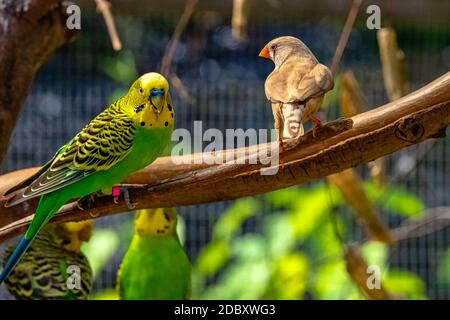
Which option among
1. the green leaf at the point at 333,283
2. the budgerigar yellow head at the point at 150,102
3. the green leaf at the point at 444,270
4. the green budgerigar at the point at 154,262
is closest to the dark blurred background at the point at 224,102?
the green leaf at the point at 444,270

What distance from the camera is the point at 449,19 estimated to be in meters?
1.83

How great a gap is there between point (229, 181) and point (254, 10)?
81 cm

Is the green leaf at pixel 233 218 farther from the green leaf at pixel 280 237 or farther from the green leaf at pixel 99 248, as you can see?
the green leaf at pixel 99 248

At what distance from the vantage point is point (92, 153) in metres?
0.80

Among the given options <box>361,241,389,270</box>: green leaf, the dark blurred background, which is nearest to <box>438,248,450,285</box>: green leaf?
the dark blurred background

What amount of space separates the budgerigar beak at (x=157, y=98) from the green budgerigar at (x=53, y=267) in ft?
1.60

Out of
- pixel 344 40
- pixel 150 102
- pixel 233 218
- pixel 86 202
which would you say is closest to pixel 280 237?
pixel 233 218

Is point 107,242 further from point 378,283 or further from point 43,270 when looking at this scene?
point 378,283

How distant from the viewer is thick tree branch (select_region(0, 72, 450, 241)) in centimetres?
78

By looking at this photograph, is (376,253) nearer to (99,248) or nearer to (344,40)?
(99,248)

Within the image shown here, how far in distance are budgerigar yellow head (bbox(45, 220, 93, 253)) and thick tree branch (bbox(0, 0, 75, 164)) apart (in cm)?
14

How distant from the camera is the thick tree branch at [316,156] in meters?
0.78

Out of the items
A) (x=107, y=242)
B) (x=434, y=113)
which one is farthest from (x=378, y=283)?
(x=107, y=242)
